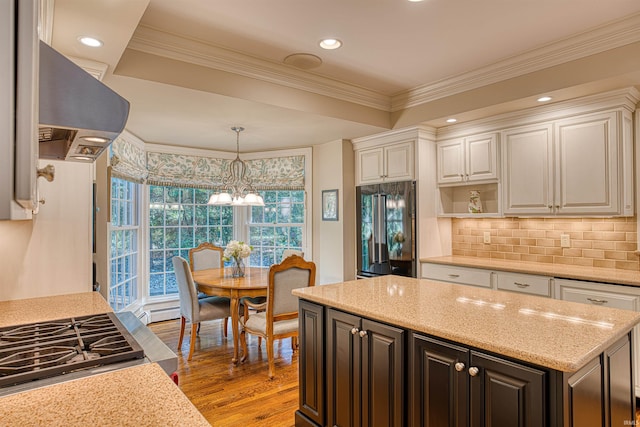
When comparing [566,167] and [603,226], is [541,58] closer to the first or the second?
[566,167]

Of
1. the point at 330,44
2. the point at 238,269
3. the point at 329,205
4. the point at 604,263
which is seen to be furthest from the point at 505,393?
the point at 329,205

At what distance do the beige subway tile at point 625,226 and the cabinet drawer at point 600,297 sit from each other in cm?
74

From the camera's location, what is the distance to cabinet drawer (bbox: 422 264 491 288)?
11.5 ft

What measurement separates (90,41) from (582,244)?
4.07 metres

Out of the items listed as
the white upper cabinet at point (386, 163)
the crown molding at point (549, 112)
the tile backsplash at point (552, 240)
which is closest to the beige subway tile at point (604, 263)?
the tile backsplash at point (552, 240)

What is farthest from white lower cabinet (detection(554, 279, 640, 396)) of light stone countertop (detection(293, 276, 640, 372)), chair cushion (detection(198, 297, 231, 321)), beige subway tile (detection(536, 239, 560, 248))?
chair cushion (detection(198, 297, 231, 321))

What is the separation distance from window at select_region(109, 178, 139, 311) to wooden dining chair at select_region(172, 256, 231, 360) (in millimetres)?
810

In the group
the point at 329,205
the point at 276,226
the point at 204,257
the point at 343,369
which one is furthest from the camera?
the point at 276,226

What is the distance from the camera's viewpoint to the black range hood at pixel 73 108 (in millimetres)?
1047

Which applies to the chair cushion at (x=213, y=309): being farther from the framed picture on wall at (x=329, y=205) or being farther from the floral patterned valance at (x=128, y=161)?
the framed picture on wall at (x=329, y=205)

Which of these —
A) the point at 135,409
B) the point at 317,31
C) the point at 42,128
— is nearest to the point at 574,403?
the point at 135,409

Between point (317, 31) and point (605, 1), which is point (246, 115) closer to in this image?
point (317, 31)

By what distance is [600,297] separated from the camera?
9.05ft

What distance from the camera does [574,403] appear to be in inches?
50.9
